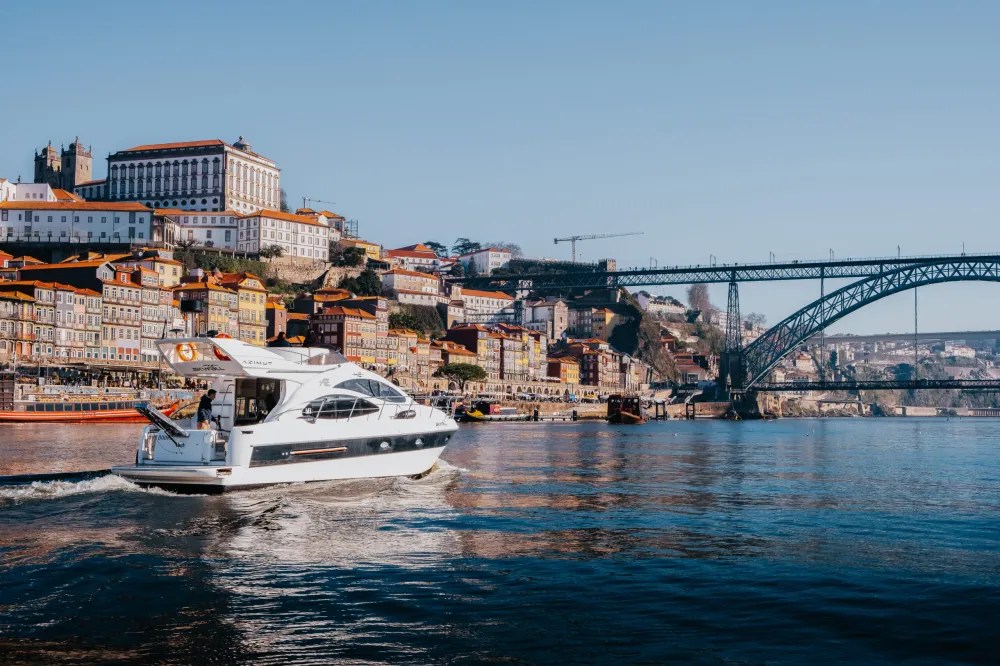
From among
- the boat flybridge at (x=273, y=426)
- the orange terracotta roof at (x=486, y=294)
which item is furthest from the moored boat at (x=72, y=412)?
the orange terracotta roof at (x=486, y=294)

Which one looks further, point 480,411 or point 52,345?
point 480,411

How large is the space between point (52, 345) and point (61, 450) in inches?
1682

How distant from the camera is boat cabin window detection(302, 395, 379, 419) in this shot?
2144 cm

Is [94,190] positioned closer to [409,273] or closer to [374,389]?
[409,273]

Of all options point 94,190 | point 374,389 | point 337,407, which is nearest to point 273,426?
point 337,407

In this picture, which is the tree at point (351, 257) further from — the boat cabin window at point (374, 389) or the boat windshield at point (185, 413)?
the boat cabin window at point (374, 389)

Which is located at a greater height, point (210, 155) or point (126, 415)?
point (210, 155)

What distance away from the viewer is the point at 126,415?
200 ft

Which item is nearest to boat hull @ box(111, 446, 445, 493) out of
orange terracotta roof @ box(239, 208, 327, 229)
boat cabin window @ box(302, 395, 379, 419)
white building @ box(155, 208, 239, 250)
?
boat cabin window @ box(302, 395, 379, 419)

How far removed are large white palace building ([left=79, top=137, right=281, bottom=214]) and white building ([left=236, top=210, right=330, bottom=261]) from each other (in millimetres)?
7704

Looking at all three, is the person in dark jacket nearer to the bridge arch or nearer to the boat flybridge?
the boat flybridge

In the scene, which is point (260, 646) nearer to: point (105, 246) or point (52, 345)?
point (52, 345)

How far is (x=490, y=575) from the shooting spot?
43.6 feet

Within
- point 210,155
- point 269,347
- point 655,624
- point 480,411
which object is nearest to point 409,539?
point 655,624
